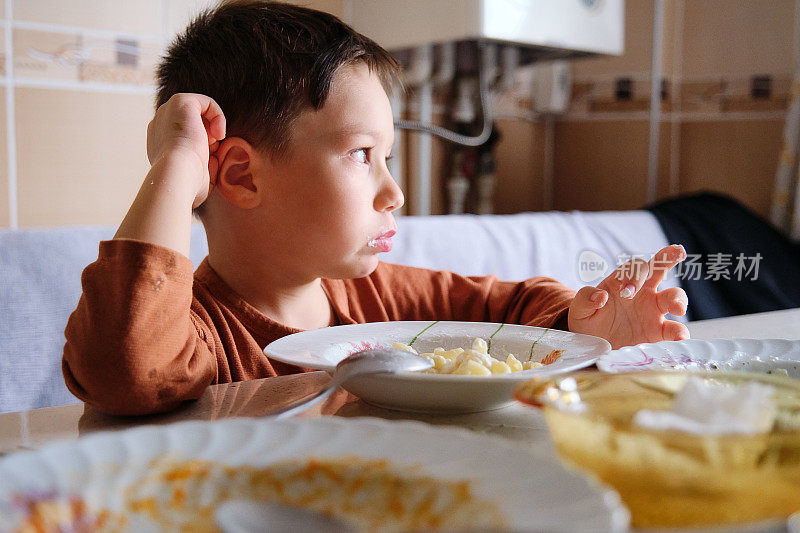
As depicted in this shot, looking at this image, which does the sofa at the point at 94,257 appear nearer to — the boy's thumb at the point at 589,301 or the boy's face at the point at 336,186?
the boy's thumb at the point at 589,301

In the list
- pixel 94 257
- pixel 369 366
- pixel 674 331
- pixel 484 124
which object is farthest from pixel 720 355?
pixel 484 124

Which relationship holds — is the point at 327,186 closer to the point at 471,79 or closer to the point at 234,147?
the point at 234,147

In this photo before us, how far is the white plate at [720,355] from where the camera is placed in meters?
0.59

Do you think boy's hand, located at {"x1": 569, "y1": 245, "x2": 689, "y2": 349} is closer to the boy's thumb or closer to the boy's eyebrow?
the boy's thumb

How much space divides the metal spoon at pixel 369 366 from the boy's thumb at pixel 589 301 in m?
0.33

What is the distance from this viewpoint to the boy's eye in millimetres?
939

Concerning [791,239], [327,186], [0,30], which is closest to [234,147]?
[327,186]

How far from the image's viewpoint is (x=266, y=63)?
952mm

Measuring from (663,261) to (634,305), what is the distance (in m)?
0.07

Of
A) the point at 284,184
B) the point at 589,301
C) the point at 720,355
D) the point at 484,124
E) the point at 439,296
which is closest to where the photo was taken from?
the point at 720,355

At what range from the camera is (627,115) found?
9.04ft

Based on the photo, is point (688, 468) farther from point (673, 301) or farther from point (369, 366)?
point (673, 301)

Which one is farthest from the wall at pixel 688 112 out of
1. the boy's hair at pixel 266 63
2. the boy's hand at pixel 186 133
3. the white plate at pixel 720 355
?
the white plate at pixel 720 355

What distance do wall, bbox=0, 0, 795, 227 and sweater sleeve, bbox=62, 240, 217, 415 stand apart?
3.58ft
